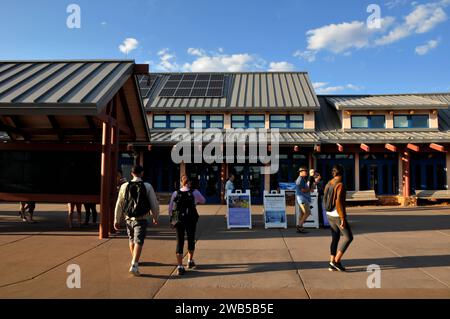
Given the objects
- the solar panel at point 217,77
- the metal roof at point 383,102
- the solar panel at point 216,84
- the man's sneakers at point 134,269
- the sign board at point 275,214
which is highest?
the solar panel at point 217,77

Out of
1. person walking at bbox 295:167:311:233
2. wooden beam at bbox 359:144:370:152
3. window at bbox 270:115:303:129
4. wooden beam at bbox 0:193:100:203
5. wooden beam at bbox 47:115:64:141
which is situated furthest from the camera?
window at bbox 270:115:303:129

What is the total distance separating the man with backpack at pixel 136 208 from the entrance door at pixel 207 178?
13.3 meters

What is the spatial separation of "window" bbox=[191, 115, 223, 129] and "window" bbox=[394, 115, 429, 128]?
1026 centimetres

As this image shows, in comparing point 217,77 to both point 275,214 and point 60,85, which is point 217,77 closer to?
point 275,214

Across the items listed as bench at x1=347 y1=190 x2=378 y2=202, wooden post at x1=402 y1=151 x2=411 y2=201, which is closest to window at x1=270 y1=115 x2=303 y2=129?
bench at x1=347 y1=190 x2=378 y2=202

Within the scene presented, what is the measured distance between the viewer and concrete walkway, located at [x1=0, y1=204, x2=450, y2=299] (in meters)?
4.72

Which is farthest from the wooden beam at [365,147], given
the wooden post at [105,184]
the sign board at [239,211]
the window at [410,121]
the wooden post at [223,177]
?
the wooden post at [105,184]

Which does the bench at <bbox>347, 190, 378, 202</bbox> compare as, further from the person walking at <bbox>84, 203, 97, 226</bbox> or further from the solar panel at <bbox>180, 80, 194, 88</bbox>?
the person walking at <bbox>84, 203, 97, 226</bbox>

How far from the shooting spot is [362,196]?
17531 millimetres

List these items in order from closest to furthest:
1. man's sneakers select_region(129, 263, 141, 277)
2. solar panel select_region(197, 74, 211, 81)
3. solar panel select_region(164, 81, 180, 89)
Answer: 1. man's sneakers select_region(129, 263, 141, 277)
2. solar panel select_region(164, 81, 180, 89)
3. solar panel select_region(197, 74, 211, 81)

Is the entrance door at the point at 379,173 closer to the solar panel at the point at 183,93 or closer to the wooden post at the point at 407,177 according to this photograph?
the wooden post at the point at 407,177

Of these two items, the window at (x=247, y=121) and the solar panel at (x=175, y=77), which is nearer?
the window at (x=247, y=121)

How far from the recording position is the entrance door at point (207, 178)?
1905 centimetres
